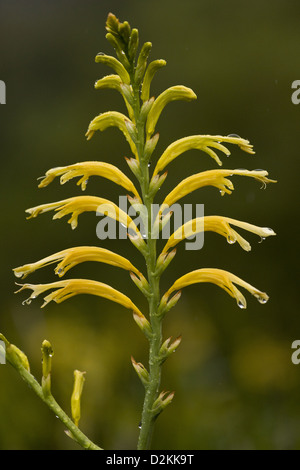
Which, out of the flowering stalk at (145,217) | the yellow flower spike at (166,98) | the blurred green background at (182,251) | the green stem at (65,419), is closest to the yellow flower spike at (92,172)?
the flowering stalk at (145,217)

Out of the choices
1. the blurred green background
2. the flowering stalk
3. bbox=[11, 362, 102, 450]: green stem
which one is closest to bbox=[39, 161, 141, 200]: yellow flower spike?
the flowering stalk

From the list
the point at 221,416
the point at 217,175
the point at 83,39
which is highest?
the point at 83,39

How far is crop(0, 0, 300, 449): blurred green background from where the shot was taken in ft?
9.50

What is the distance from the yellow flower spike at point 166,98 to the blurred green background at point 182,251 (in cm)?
179

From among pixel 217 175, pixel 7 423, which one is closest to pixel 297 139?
pixel 7 423

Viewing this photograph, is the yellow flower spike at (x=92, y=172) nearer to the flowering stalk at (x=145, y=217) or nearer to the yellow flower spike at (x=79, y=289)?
the flowering stalk at (x=145, y=217)

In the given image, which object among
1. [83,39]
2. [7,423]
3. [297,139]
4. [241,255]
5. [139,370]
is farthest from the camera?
[83,39]

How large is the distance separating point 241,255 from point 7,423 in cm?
174

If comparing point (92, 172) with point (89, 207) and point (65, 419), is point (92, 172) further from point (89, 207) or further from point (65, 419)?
point (65, 419)

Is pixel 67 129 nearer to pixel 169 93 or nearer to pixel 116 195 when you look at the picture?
pixel 116 195

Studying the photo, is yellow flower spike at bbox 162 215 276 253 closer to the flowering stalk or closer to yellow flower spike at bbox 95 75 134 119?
the flowering stalk

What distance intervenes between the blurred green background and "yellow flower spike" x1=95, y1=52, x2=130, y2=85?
1.87 m

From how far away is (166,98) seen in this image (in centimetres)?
126

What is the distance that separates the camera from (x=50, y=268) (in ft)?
13.0
